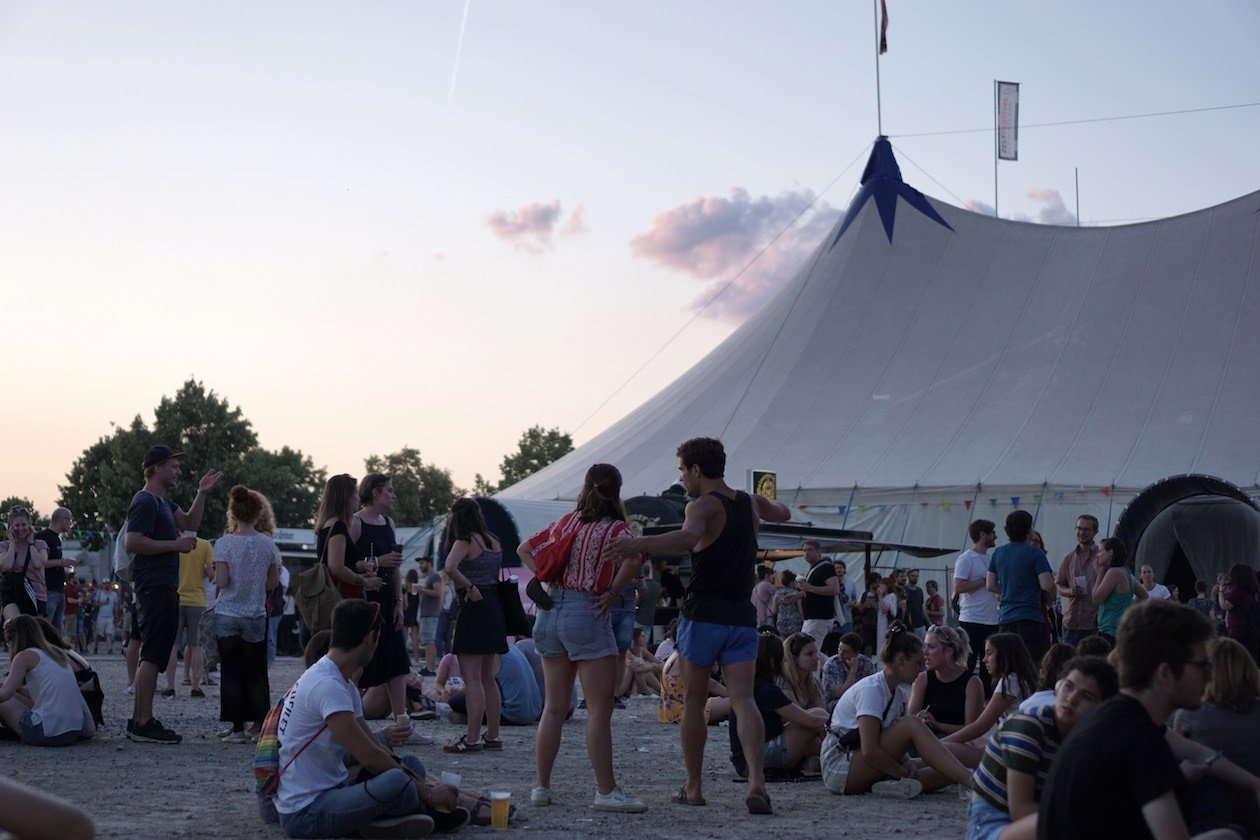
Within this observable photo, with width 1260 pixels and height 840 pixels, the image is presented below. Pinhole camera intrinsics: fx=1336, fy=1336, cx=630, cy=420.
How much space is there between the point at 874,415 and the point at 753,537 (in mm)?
16375

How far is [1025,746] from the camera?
3.53 metres

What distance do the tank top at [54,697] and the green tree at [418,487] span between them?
220 feet

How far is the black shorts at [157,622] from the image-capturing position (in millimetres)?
7348

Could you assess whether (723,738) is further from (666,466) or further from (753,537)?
(666,466)

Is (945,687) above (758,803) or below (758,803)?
above

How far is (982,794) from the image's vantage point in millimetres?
3756

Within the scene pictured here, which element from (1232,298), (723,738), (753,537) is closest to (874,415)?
(1232,298)

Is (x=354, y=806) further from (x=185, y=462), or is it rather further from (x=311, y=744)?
(x=185, y=462)

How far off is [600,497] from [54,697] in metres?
3.80

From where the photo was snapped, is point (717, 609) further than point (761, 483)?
No

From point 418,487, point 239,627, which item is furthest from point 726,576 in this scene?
point 418,487

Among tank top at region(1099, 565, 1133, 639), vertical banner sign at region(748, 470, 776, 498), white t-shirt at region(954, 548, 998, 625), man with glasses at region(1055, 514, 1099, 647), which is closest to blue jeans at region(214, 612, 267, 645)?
white t-shirt at region(954, 548, 998, 625)

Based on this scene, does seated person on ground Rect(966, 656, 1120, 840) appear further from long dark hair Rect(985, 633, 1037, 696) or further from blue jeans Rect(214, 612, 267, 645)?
blue jeans Rect(214, 612, 267, 645)

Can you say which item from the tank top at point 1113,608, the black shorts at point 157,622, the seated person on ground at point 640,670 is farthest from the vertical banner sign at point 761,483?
the black shorts at point 157,622
